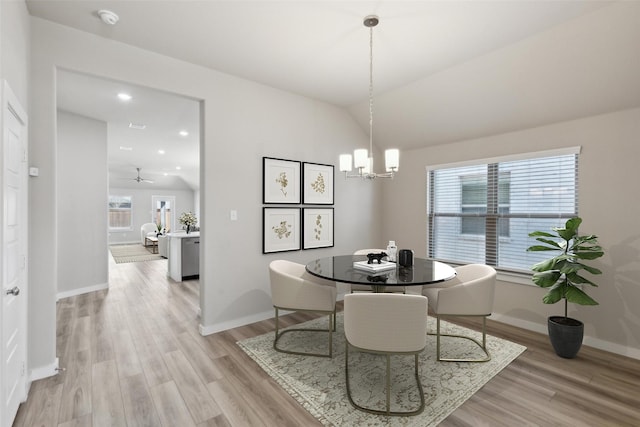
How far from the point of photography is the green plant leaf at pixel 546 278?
2.80m

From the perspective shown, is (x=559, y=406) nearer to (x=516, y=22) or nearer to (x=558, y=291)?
(x=558, y=291)

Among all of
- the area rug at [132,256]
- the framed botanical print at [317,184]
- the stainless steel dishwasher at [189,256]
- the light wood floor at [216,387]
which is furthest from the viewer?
the area rug at [132,256]

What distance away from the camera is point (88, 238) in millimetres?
4883

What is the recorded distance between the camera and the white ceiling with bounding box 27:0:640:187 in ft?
7.63

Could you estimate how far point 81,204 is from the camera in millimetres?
4852

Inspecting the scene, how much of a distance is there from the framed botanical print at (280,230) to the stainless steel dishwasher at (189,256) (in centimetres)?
260

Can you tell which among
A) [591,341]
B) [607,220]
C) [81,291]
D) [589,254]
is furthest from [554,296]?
[81,291]

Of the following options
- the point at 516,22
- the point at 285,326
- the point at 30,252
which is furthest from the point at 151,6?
the point at 285,326

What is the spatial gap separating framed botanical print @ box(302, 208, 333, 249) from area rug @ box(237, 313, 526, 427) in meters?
1.32

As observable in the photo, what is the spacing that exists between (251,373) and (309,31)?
2911 mm

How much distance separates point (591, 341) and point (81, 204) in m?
6.87

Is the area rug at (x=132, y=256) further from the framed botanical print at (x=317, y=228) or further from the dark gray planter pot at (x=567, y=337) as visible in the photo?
the dark gray planter pot at (x=567, y=337)

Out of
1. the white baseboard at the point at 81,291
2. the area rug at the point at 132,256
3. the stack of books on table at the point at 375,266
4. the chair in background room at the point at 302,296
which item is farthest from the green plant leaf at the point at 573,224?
the area rug at the point at 132,256

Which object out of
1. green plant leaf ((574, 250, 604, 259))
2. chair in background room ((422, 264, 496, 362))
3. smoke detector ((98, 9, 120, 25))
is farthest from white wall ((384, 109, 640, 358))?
smoke detector ((98, 9, 120, 25))
